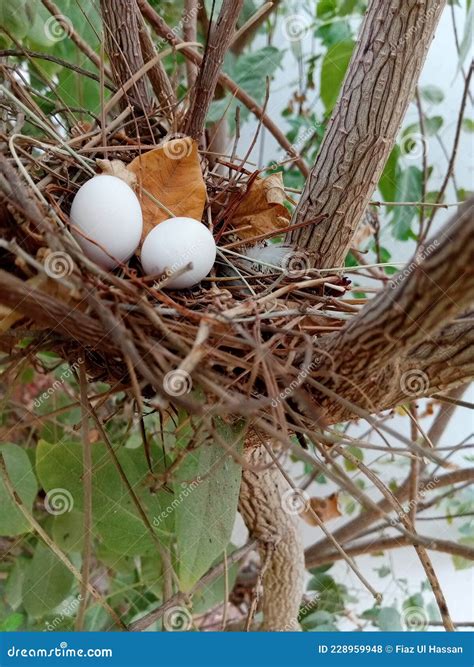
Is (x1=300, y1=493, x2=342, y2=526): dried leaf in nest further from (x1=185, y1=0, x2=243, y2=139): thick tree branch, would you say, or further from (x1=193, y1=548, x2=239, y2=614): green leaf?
(x1=185, y1=0, x2=243, y2=139): thick tree branch

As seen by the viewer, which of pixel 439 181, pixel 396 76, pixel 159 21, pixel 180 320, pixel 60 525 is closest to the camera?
pixel 180 320

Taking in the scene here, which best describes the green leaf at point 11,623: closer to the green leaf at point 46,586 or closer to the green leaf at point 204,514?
the green leaf at point 46,586

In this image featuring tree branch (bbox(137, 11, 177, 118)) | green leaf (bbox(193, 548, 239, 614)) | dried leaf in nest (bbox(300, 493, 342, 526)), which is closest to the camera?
tree branch (bbox(137, 11, 177, 118))

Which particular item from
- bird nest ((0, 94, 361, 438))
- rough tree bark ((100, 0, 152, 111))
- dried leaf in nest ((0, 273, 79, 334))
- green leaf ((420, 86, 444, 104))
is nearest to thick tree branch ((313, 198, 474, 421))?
bird nest ((0, 94, 361, 438))

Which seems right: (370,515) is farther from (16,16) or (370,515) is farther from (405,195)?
(16,16)

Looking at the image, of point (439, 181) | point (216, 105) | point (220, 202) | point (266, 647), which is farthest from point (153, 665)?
point (439, 181)

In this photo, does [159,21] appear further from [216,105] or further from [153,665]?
[153,665]
